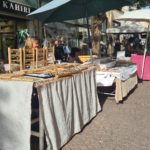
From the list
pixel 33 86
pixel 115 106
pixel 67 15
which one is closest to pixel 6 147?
pixel 33 86

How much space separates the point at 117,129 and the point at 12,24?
432 inches

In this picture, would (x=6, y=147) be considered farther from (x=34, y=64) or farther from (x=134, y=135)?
(x=34, y=64)

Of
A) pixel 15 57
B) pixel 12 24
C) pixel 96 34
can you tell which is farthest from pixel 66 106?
pixel 12 24

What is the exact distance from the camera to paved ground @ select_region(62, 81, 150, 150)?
17.5 ft

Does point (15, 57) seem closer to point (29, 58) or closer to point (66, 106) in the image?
point (29, 58)

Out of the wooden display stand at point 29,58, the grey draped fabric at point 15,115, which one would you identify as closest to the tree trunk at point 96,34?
the wooden display stand at point 29,58

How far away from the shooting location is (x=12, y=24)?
628 inches

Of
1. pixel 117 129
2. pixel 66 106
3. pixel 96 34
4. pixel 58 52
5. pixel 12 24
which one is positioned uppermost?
pixel 12 24

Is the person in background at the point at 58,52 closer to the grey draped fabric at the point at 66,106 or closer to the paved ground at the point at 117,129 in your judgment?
the paved ground at the point at 117,129

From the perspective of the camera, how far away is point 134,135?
5.84m

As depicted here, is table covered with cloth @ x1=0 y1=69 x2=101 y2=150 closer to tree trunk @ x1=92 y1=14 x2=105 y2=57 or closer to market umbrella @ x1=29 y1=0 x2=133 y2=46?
market umbrella @ x1=29 y1=0 x2=133 y2=46

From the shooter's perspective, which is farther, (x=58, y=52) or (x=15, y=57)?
(x=58, y=52)

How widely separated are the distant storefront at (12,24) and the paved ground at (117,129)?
7299 millimetres

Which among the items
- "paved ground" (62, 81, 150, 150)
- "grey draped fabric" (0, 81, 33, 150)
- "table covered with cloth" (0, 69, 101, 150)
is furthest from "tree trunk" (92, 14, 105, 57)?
"grey draped fabric" (0, 81, 33, 150)
